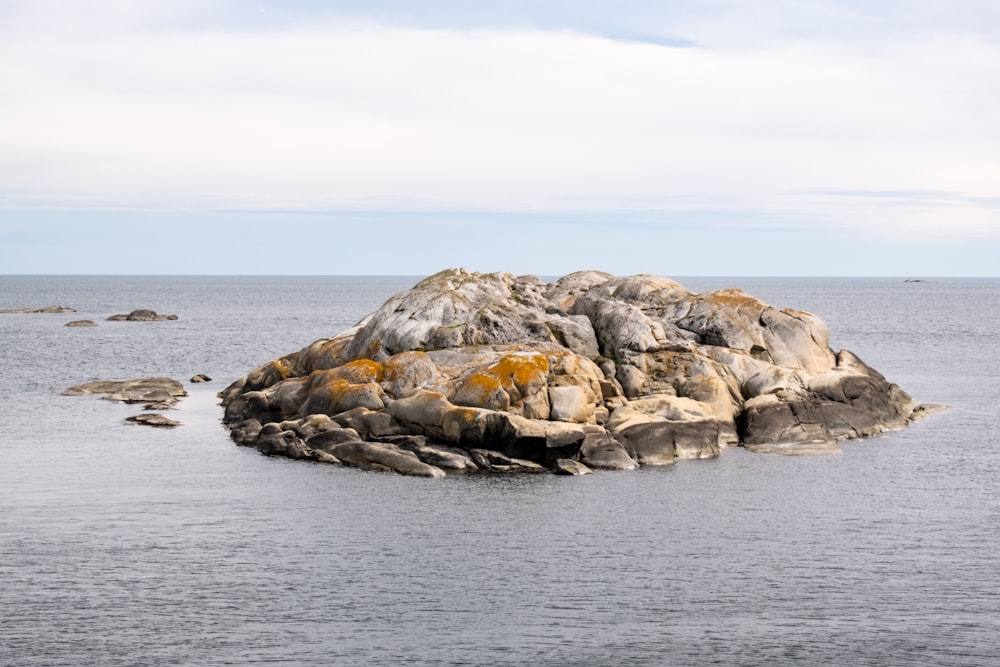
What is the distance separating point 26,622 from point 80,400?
38.5 meters

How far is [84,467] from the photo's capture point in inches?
1729

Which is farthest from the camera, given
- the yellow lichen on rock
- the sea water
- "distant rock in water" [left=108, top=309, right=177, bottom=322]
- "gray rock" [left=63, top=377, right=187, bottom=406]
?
"distant rock in water" [left=108, top=309, right=177, bottom=322]

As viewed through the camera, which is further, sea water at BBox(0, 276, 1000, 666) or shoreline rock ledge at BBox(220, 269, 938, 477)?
shoreline rock ledge at BBox(220, 269, 938, 477)

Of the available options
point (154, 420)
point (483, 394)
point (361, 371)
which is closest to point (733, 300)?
point (483, 394)

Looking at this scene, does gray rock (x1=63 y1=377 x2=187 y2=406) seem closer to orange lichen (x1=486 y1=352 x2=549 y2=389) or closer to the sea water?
the sea water

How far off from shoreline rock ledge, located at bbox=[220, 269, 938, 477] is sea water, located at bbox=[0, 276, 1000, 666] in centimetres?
175

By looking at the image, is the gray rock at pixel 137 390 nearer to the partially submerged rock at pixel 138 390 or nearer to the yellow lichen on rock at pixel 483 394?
the partially submerged rock at pixel 138 390

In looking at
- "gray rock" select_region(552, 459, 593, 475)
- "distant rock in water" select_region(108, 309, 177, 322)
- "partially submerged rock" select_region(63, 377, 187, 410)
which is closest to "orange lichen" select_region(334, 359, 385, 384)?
"gray rock" select_region(552, 459, 593, 475)

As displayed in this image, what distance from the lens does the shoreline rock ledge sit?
44.4m

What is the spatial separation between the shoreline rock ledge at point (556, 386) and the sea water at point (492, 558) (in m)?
1.75

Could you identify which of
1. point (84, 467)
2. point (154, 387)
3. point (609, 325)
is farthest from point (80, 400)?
point (609, 325)

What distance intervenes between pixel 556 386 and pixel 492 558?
15720mm

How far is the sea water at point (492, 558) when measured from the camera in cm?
2559

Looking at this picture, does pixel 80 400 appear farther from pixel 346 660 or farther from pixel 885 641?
pixel 885 641
